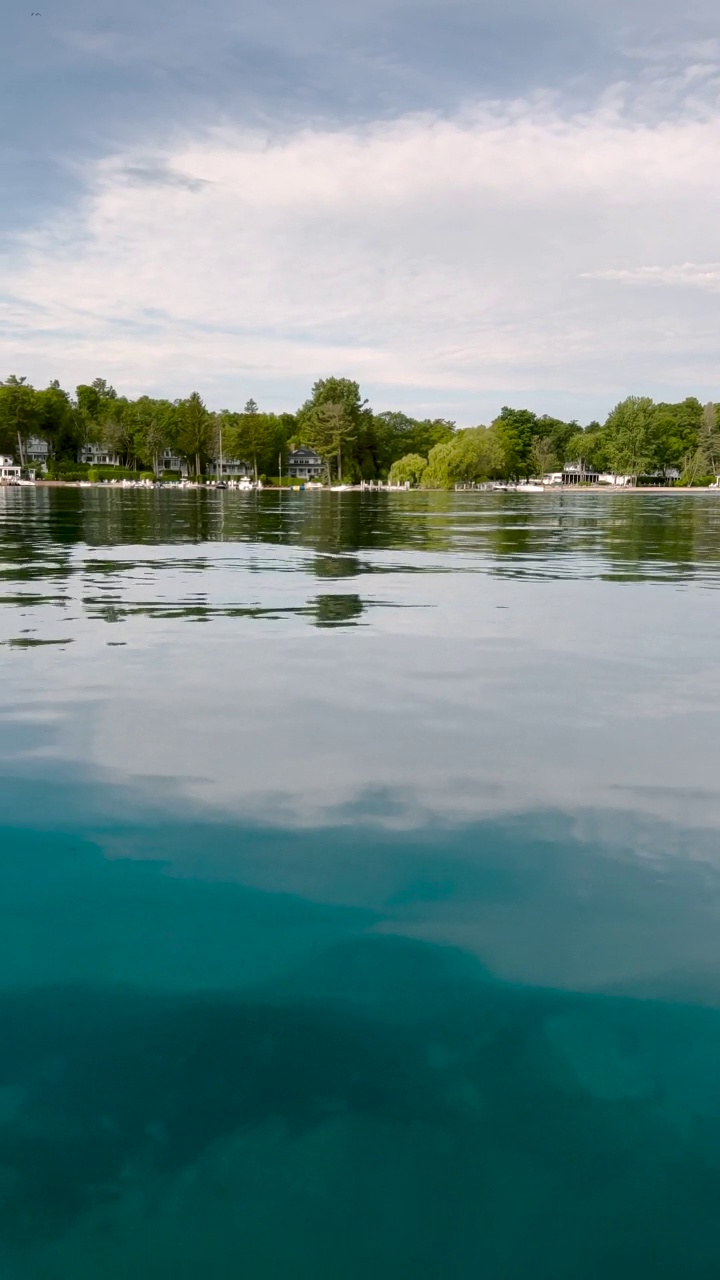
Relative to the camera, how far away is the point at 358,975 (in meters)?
4.38

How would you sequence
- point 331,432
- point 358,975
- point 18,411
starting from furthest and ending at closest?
1. point 18,411
2. point 331,432
3. point 358,975

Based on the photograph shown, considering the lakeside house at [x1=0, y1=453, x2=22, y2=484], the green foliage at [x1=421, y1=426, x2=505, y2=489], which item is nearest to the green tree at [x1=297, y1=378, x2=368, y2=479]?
the green foliage at [x1=421, y1=426, x2=505, y2=489]

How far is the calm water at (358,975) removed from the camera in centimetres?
299

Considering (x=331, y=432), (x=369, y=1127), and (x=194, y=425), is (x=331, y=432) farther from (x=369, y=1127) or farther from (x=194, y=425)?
(x=369, y=1127)

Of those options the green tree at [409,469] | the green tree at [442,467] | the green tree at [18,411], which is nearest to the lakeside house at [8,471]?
the green tree at [18,411]

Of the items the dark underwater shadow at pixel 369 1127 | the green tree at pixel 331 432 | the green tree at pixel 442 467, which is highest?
the green tree at pixel 331 432

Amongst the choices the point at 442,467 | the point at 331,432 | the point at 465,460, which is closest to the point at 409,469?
the point at 442,467

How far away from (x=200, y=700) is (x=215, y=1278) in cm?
692

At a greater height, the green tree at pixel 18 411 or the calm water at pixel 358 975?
the green tree at pixel 18 411

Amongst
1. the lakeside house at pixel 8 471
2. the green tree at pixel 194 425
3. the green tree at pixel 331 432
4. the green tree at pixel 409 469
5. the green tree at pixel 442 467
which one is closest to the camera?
the green tree at pixel 442 467

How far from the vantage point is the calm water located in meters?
2.99

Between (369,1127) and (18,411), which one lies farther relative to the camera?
(18,411)

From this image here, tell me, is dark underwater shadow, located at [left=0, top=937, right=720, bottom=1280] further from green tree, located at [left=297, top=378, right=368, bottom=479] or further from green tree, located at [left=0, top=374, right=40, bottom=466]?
green tree, located at [left=0, top=374, right=40, bottom=466]

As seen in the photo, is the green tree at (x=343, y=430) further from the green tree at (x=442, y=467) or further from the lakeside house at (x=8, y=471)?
→ the lakeside house at (x=8, y=471)
